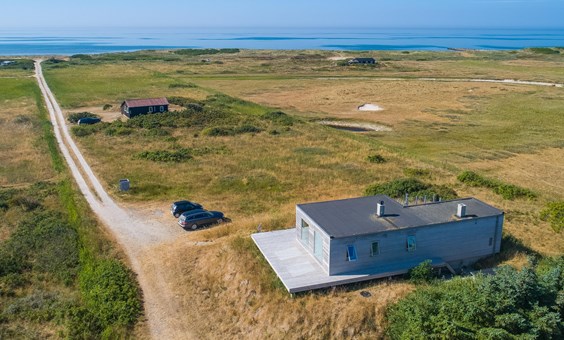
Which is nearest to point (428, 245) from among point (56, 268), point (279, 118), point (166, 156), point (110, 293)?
point (110, 293)

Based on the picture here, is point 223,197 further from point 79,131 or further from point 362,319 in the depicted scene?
point 79,131

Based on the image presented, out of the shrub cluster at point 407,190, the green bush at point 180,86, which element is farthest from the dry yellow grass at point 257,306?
the green bush at point 180,86

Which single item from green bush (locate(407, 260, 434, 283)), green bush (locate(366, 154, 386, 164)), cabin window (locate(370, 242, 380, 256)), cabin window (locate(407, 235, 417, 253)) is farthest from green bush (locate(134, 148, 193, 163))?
green bush (locate(407, 260, 434, 283))

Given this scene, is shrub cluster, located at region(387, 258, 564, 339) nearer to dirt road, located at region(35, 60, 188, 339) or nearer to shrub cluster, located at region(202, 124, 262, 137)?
dirt road, located at region(35, 60, 188, 339)

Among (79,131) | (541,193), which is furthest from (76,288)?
(79,131)

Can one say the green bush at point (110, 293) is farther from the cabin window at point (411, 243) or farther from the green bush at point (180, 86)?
the green bush at point (180, 86)

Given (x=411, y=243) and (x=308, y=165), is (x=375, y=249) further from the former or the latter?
(x=308, y=165)
